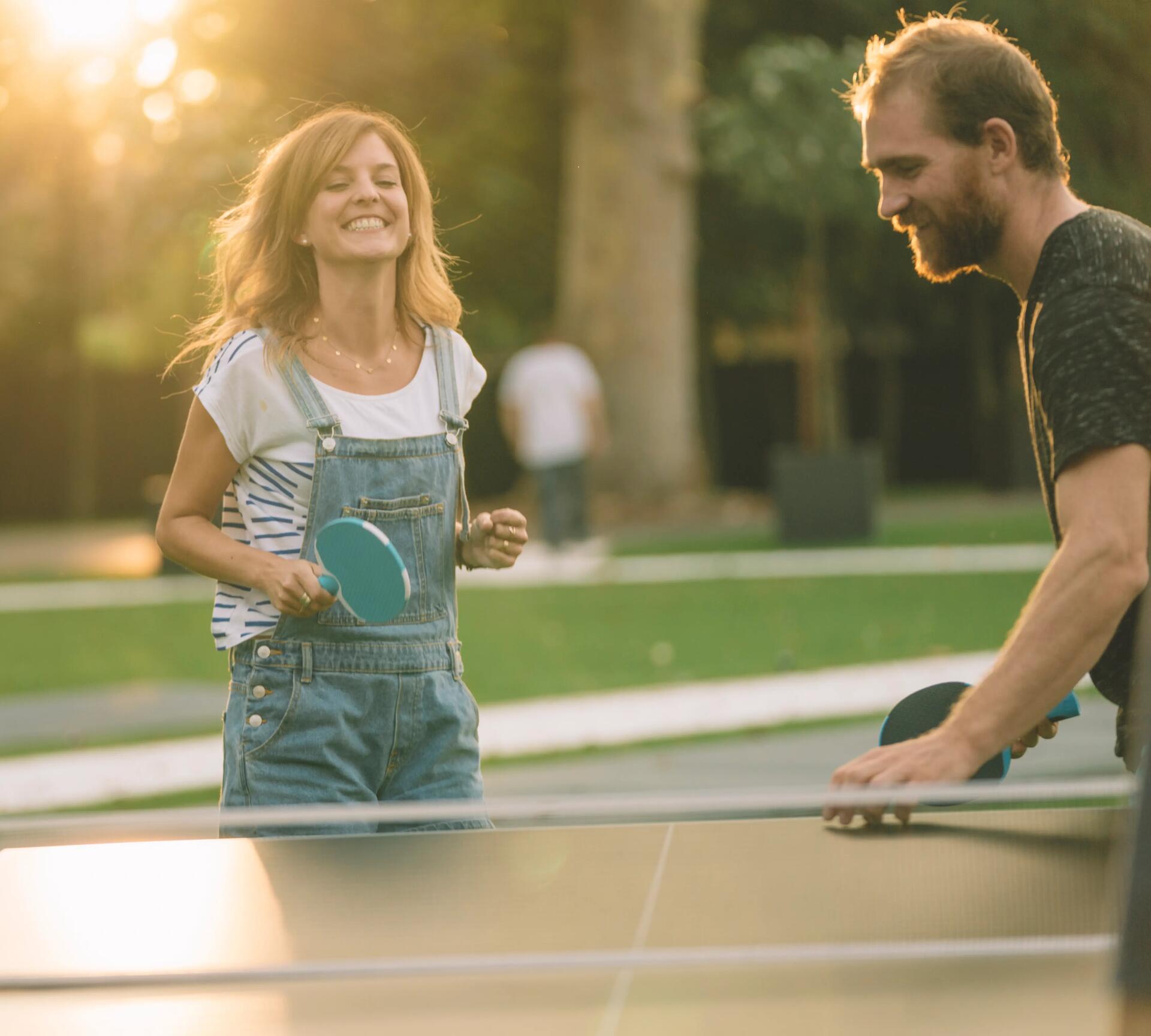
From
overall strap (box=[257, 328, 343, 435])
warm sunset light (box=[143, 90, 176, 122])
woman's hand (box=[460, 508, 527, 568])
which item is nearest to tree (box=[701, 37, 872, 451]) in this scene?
warm sunset light (box=[143, 90, 176, 122])

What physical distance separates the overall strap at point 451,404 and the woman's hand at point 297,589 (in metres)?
0.36

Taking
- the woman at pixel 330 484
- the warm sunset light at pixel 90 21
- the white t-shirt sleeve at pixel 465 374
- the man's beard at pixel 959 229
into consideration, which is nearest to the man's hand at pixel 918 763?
the man's beard at pixel 959 229

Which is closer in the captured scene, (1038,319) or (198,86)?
(1038,319)

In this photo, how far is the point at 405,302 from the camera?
3119 mm

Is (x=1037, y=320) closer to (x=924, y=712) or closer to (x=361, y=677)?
(x=924, y=712)

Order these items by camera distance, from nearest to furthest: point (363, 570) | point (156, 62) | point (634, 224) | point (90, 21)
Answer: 1. point (363, 570)
2. point (156, 62)
3. point (90, 21)
4. point (634, 224)

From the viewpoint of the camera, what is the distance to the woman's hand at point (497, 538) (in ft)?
9.65

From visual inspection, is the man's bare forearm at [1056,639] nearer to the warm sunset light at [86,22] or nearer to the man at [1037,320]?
the man at [1037,320]

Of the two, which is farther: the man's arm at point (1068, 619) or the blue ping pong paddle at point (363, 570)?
the blue ping pong paddle at point (363, 570)

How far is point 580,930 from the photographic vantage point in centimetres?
197

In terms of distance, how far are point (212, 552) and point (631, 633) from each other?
7.63m

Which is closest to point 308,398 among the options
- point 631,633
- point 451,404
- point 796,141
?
point 451,404

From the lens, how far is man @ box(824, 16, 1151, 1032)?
6.80 feet

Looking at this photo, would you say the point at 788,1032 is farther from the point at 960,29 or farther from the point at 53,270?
the point at 53,270
